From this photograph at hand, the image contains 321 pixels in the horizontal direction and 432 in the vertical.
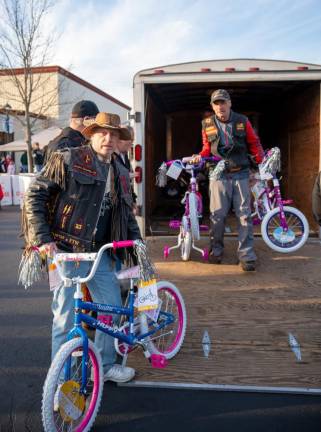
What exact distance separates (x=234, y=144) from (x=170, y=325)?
2.45m

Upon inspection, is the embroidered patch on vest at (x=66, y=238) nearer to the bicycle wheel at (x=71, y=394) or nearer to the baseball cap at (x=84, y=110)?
the bicycle wheel at (x=71, y=394)

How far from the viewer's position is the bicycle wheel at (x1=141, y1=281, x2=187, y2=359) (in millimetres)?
3471

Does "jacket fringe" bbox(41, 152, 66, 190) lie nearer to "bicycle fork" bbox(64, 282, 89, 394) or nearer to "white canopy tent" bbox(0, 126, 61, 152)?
"bicycle fork" bbox(64, 282, 89, 394)

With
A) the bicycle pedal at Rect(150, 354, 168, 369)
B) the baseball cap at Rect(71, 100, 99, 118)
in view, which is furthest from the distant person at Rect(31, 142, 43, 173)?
the bicycle pedal at Rect(150, 354, 168, 369)

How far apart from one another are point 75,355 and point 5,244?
22.1ft

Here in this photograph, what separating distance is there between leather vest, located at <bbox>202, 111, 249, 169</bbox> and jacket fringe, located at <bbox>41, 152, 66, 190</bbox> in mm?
2779

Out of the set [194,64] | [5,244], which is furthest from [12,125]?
[194,64]

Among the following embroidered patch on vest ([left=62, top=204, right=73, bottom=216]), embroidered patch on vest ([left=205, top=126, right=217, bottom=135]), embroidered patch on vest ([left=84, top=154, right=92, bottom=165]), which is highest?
embroidered patch on vest ([left=205, top=126, right=217, bottom=135])

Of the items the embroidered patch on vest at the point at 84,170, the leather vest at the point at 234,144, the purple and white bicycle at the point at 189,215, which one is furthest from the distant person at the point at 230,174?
the embroidered patch on vest at the point at 84,170

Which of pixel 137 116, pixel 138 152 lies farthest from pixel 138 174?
pixel 137 116

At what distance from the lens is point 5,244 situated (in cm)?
882

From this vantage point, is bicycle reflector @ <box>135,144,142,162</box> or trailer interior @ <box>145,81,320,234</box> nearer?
bicycle reflector @ <box>135,144,142,162</box>

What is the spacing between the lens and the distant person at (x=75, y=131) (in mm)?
3838

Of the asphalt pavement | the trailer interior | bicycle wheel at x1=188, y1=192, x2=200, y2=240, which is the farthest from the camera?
the trailer interior
